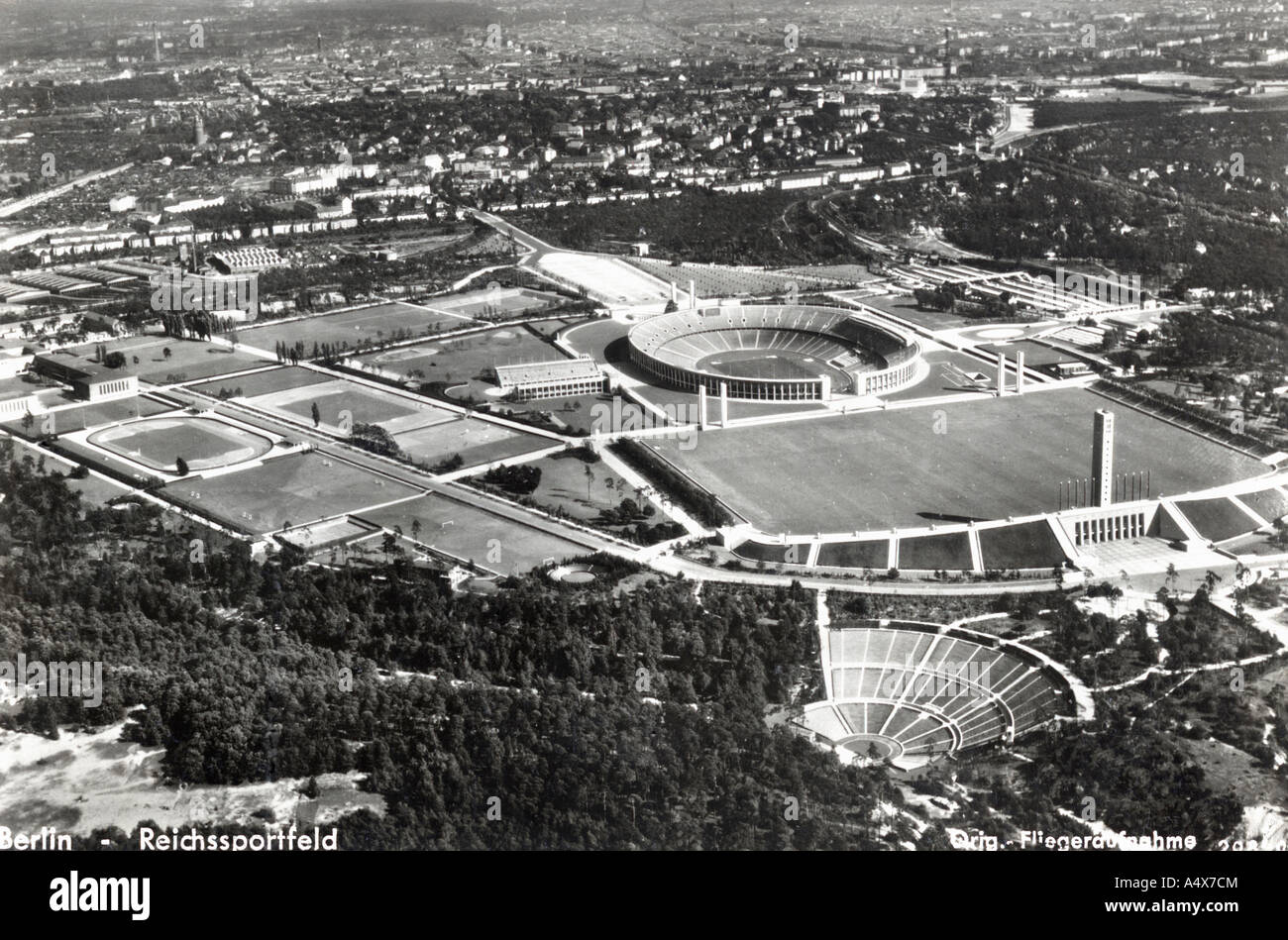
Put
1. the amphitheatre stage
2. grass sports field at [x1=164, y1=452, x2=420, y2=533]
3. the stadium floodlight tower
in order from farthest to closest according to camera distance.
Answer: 1. grass sports field at [x1=164, y1=452, x2=420, y2=533]
2. the stadium floodlight tower
3. the amphitheatre stage

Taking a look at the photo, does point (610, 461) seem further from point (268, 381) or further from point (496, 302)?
point (496, 302)

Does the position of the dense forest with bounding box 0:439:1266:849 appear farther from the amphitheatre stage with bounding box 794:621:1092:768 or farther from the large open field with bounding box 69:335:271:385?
the large open field with bounding box 69:335:271:385

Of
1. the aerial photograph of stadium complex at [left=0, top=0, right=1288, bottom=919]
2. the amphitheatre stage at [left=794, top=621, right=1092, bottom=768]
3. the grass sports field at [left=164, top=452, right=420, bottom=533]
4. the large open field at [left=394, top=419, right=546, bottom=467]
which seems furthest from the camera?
the large open field at [left=394, top=419, right=546, bottom=467]

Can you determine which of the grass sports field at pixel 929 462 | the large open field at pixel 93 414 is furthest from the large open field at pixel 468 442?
the large open field at pixel 93 414

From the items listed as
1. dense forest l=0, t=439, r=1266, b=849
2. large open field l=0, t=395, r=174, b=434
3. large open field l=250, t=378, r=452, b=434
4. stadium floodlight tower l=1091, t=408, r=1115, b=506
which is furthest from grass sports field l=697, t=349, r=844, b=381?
large open field l=0, t=395, r=174, b=434
